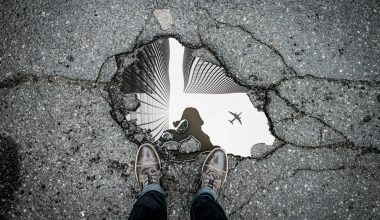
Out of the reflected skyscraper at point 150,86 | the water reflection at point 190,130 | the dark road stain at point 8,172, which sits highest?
the reflected skyscraper at point 150,86

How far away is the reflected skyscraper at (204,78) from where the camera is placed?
2633 mm

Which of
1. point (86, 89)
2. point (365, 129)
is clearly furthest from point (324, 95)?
point (86, 89)

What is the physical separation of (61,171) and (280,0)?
2.63 metres

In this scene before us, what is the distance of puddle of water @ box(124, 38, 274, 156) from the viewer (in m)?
2.61

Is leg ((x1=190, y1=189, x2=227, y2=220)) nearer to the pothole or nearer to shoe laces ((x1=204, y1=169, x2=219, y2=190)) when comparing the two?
shoe laces ((x1=204, y1=169, x2=219, y2=190))

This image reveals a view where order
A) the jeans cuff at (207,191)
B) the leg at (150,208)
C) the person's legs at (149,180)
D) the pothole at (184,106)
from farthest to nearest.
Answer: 1. the pothole at (184,106)
2. the jeans cuff at (207,191)
3. the person's legs at (149,180)
4. the leg at (150,208)

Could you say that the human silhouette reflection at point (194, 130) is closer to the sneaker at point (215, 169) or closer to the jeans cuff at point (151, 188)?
the sneaker at point (215, 169)

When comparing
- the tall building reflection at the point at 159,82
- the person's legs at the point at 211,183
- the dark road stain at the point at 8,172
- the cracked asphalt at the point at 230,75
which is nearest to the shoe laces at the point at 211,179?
the person's legs at the point at 211,183

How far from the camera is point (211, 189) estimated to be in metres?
2.41

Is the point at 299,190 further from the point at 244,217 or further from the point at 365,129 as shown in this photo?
the point at 365,129

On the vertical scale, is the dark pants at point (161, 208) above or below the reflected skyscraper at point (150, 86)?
below

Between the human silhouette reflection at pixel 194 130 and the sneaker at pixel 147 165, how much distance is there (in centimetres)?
26

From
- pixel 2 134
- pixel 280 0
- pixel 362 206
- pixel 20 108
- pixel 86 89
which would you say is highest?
pixel 280 0

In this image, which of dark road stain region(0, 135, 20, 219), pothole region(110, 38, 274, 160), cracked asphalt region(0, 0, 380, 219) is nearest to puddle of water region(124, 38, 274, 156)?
pothole region(110, 38, 274, 160)
